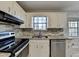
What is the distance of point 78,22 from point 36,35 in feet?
6.49

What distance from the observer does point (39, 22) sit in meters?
5.88

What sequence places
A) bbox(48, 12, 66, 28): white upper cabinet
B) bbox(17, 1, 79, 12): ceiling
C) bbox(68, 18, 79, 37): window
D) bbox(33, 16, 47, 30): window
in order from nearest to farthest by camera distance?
1. bbox(17, 1, 79, 12): ceiling
2. bbox(48, 12, 66, 28): white upper cabinet
3. bbox(33, 16, 47, 30): window
4. bbox(68, 18, 79, 37): window

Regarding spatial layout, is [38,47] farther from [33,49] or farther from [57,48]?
[57,48]

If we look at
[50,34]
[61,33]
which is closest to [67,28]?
[61,33]

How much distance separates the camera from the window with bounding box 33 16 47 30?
5.75 metres

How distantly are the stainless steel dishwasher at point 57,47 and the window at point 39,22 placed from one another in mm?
1096

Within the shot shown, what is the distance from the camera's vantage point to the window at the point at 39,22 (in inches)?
226

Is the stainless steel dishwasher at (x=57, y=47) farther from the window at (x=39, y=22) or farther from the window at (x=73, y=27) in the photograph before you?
the window at (x=73, y=27)

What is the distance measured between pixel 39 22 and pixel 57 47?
1.54 m

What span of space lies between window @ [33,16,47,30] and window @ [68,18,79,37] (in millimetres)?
1192

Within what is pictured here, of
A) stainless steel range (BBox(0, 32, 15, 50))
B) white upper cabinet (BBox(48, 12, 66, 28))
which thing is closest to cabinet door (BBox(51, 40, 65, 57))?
white upper cabinet (BBox(48, 12, 66, 28))

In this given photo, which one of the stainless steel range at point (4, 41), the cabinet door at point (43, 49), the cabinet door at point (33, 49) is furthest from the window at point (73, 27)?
the stainless steel range at point (4, 41)

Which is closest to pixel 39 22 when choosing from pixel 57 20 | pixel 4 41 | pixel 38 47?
pixel 57 20

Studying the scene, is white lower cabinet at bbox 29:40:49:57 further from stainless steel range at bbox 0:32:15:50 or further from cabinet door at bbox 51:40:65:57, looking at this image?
stainless steel range at bbox 0:32:15:50
